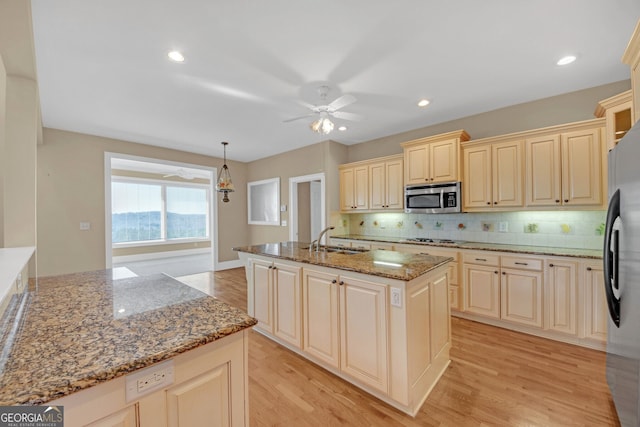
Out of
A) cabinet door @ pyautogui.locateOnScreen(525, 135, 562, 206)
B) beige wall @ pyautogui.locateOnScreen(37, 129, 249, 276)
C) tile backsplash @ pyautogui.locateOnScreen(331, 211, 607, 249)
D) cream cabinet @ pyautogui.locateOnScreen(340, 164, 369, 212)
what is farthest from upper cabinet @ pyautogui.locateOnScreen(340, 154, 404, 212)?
beige wall @ pyautogui.locateOnScreen(37, 129, 249, 276)

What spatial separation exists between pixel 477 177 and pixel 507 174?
0.32 metres

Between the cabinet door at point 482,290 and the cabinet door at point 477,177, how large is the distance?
84cm

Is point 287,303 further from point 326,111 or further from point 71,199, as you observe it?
point 71,199

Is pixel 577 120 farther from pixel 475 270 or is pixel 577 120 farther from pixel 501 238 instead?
pixel 475 270

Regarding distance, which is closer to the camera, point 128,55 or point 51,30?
point 51,30

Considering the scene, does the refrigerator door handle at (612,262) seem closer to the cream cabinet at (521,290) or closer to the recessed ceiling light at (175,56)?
the cream cabinet at (521,290)

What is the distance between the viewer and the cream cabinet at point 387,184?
4074 mm

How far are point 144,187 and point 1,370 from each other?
327 inches

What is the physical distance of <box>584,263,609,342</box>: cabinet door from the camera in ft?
7.75

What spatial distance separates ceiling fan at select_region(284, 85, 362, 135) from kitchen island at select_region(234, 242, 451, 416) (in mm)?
1342

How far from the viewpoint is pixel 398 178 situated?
4.09 metres

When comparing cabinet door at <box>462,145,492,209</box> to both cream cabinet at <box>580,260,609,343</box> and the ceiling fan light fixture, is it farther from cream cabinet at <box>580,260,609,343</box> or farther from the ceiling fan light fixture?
the ceiling fan light fixture

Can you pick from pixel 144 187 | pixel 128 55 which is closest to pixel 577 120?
pixel 128 55

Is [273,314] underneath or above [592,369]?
above
